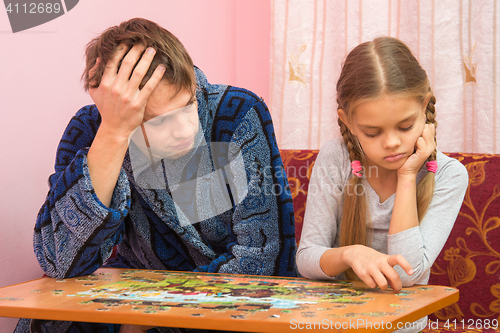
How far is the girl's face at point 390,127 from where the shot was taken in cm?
92

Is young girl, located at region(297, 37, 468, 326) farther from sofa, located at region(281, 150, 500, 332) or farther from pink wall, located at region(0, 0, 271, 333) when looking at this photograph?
pink wall, located at region(0, 0, 271, 333)

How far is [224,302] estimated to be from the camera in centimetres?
64

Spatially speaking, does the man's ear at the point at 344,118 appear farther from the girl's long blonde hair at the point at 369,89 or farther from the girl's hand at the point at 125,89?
the girl's hand at the point at 125,89

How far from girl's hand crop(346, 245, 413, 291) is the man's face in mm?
439

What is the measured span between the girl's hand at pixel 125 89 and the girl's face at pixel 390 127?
17.4 inches

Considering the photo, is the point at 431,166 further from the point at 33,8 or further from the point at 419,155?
the point at 33,8

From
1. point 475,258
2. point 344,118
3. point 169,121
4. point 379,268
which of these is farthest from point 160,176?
point 475,258

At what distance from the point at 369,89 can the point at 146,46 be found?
0.48m

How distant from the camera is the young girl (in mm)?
891

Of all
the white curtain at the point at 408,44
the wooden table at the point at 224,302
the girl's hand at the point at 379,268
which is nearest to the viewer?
the wooden table at the point at 224,302

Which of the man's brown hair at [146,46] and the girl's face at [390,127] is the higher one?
the man's brown hair at [146,46]

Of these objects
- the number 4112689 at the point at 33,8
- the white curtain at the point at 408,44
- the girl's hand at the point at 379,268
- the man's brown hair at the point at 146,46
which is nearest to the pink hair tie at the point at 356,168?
the girl's hand at the point at 379,268

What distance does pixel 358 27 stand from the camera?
1.81 metres

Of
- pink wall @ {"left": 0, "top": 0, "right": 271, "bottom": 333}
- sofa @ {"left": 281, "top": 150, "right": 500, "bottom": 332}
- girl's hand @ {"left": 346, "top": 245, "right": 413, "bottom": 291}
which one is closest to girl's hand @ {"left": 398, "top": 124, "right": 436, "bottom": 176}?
girl's hand @ {"left": 346, "top": 245, "right": 413, "bottom": 291}
